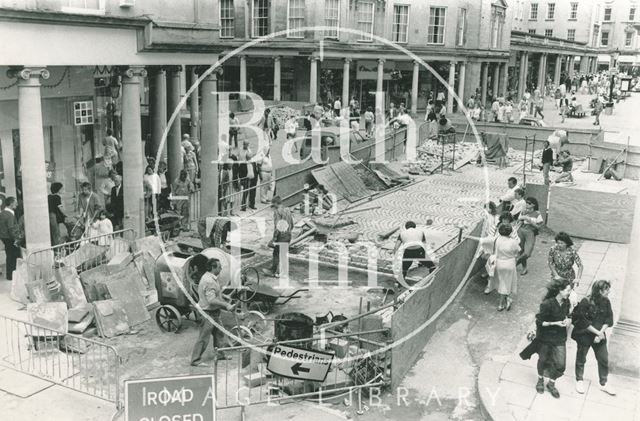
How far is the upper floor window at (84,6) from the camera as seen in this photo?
48.4 ft

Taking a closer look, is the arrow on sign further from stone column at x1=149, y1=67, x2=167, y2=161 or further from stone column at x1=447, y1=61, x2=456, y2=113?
stone column at x1=447, y1=61, x2=456, y2=113

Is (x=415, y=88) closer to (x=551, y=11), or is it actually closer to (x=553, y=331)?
(x=553, y=331)

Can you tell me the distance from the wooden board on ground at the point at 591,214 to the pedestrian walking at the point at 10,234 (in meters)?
13.4

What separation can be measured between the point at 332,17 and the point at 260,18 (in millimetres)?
4266

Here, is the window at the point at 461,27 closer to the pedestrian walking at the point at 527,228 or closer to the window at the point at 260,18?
the window at the point at 260,18

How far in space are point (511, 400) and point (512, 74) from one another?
179 ft

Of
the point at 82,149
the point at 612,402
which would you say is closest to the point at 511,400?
the point at 612,402

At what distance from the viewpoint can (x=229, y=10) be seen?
41.3 metres

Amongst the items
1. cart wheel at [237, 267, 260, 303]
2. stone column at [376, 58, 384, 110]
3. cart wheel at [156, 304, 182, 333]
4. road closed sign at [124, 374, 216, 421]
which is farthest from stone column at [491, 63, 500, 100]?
road closed sign at [124, 374, 216, 421]

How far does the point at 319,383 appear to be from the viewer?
10.2 meters

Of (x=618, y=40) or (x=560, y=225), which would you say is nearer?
(x=560, y=225)

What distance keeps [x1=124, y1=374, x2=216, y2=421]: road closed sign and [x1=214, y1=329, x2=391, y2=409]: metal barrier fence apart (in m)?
1.43

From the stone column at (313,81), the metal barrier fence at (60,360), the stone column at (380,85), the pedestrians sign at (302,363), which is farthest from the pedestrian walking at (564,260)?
the stone column at (380,85)

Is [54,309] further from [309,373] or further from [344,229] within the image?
[344,229]
